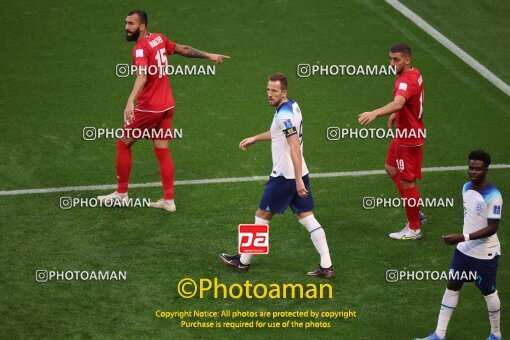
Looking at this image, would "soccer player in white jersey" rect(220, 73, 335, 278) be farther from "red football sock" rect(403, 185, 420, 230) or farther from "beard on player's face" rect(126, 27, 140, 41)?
"beard on player's face" rect(126, 27, 140, 41)

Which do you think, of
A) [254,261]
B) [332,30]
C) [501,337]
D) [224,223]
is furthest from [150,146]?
[501,337]

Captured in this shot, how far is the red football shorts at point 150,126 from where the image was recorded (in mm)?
13719

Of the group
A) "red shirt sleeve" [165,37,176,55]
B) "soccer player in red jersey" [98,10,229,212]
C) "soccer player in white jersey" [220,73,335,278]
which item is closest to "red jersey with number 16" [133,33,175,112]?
"soccer player in red jersey" [98,10,229,212]

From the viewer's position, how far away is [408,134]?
1280 centimetres

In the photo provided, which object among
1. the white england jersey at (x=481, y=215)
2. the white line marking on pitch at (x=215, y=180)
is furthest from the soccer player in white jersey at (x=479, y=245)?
the white line marking on pitch at (x=215, y=180)

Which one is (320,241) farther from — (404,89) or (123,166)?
(123,166)

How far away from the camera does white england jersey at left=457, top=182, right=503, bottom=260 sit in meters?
10.2

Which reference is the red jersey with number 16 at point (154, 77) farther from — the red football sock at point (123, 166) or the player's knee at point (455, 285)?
the player's knee at point (455, 285)

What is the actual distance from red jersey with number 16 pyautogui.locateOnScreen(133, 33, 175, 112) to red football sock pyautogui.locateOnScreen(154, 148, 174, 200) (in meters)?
0.60

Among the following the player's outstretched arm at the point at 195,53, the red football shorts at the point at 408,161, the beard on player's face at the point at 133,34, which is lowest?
the red football shorts at the point at 408,161

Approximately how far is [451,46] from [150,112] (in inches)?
295

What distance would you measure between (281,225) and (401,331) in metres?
2.91

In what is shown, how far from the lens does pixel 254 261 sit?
40.7 feet

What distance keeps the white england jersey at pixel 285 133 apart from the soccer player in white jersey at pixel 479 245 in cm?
216
